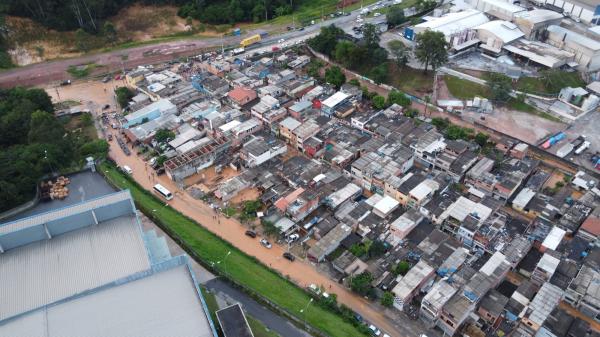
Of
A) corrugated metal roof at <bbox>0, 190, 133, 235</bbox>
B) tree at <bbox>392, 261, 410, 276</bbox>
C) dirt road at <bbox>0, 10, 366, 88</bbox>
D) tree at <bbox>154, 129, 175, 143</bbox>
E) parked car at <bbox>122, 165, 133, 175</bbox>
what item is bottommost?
tree at <bbox>392, 261, 410, 276</bbox>

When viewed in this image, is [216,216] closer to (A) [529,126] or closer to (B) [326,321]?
(B) [326,321]

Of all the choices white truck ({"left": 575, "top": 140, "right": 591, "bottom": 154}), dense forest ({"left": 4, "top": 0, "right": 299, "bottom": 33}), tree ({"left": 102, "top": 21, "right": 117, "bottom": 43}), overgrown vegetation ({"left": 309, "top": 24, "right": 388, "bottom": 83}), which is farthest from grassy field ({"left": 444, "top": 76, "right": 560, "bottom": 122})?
tree ({"left": 102, "top": 21, "right": 117, "bottom": 43})

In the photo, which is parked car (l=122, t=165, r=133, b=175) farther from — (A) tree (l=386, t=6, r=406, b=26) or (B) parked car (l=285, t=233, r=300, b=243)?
(A) tree (l=386, t=6, r=406, b=26)

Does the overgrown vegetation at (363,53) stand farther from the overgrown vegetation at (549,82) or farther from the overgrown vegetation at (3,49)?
the overgrown vegetation at (3,49)

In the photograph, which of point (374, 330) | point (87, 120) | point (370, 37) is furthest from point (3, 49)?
point (374, 330)

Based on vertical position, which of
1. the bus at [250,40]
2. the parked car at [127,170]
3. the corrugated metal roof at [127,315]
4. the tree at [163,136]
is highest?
the bus at [250,40]

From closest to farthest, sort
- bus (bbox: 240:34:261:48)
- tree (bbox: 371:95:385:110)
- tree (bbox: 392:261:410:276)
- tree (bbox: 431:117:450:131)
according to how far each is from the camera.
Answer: tree (bbox: 392:261:410:276), tree (bbox: 431:117:450:131), tree (bbox: 371:95:385:110), bus (bbox: 240:34:261:48)

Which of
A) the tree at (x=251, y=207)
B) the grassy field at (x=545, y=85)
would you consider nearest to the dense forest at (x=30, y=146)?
the tree at (x=251, y=207)
